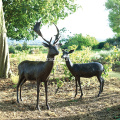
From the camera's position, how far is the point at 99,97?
5.55 metres

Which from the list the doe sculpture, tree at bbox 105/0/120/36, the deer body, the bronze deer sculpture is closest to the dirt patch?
the bronze deer sculpture

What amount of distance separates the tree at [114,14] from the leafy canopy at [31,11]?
2064 cm

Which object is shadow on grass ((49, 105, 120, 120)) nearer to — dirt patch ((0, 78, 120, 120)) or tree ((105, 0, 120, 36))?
dirt patch ((0, 78, 120, 120))

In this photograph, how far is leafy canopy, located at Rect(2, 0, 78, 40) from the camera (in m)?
9.41

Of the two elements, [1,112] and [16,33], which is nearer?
[1,112]

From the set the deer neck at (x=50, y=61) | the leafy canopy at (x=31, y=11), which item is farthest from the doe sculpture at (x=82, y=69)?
the leafy canopy at (x=31, y=11)

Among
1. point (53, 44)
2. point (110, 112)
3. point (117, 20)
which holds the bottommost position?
point (110, 112)

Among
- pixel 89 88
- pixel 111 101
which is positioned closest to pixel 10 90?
pixel 89 88

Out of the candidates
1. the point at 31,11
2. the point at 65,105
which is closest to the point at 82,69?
the point at 65,105

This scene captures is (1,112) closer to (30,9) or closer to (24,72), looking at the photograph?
(24,72)

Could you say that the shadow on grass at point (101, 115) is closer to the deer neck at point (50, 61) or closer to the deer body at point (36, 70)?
the deer body at point (36, 70)

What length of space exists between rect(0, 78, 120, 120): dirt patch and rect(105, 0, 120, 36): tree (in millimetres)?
24965

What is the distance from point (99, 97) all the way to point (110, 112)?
1.26 m

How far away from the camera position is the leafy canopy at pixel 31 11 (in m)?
9.41
